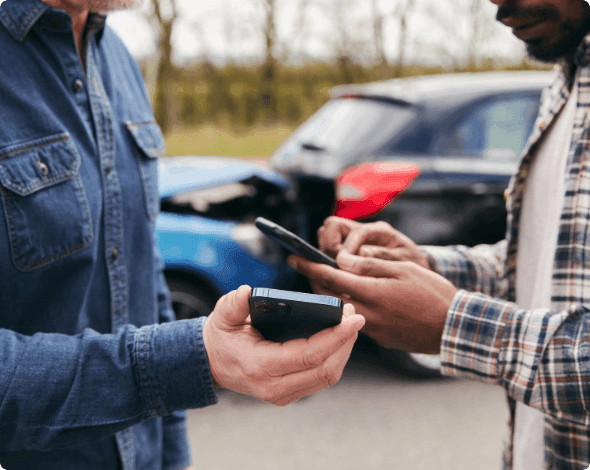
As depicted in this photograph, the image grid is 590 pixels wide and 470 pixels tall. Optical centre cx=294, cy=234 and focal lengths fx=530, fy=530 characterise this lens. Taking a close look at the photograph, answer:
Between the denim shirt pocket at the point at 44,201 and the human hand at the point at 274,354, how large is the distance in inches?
15.1

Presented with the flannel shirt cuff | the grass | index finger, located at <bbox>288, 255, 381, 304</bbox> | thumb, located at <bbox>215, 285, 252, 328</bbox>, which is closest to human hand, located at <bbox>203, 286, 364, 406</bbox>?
thumb, located at <bbox>215, 285, 252, 328</bbox>

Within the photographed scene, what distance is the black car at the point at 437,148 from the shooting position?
3348 mm

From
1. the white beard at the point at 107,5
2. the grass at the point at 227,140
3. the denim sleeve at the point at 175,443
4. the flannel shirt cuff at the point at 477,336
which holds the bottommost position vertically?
the grass at the point at 227,140

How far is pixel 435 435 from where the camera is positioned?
2914 mm

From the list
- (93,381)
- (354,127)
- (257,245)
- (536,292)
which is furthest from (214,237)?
(93,381)

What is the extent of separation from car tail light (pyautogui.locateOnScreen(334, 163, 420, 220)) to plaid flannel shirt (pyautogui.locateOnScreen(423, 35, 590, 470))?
191cm

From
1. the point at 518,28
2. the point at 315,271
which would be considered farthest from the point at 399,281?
the point at 518,28

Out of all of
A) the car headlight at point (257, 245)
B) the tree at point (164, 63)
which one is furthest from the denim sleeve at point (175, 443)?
the tree at point (164, 63)

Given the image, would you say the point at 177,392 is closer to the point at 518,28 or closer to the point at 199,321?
the point at 199,321

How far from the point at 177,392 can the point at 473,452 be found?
2.35 m

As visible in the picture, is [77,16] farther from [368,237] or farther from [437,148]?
[437,148]

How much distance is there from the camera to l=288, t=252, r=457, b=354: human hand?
1.07m

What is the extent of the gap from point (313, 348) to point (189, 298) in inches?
102

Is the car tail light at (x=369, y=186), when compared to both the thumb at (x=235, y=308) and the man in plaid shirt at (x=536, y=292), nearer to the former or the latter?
the man in plaid shirt at (x=536, y=292)
